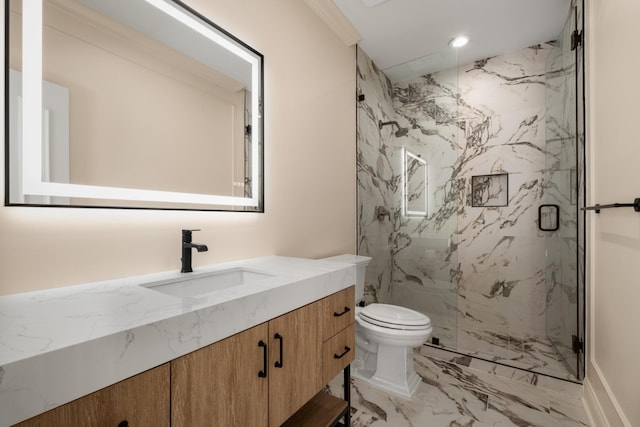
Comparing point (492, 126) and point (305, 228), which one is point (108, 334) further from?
point (492, 126)

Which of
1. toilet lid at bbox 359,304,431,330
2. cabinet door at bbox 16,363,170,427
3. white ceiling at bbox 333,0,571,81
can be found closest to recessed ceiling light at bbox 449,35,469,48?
white ceiling at bbox 333,0,571,81

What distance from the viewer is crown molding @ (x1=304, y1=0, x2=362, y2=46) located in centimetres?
205

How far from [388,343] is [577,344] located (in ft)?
4.39

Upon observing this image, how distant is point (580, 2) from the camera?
187 cm

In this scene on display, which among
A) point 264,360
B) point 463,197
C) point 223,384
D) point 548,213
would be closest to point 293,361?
point 264,360

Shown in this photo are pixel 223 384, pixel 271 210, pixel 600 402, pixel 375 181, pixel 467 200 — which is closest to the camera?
pixel 223 384

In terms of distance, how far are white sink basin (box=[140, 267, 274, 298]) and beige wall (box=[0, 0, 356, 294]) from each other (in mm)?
120

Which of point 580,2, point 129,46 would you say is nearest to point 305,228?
point 129,46

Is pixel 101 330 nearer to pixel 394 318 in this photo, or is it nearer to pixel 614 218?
pixel 394 318

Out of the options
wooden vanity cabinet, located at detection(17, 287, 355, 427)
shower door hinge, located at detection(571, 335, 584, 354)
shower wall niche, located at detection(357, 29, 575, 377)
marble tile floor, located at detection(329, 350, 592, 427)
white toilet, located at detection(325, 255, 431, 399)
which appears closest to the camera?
wooden vanity cabinet, located at detection(17, 287, 355, 427)

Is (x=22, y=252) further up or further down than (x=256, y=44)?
further down

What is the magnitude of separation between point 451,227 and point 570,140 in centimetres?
105

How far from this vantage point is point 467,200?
2883mm

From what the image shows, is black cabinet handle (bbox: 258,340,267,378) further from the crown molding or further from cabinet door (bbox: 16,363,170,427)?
the crown molding
